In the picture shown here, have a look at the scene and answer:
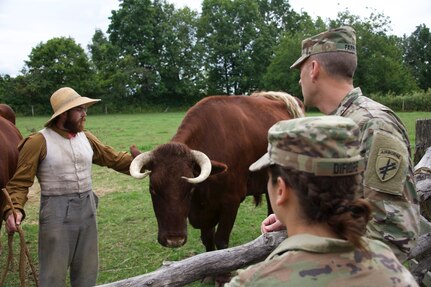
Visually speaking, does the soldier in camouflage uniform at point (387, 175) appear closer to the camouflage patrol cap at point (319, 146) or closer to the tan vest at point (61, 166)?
the camouflage patrol cap at point (319, 146)

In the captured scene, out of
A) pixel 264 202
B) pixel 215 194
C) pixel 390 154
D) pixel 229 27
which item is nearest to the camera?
pixel 390 154

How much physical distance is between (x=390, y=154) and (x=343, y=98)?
1.60 feet

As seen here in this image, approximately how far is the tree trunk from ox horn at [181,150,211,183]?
1.29 m

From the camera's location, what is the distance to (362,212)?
1.33 m

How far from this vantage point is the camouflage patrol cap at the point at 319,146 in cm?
132

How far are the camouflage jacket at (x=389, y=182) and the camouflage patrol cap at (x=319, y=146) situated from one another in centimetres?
69

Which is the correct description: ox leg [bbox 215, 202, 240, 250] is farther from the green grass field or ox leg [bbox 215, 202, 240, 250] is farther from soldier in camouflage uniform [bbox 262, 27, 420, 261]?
soldier in camouflage uniform [bbox 262, 27, 420, 261]

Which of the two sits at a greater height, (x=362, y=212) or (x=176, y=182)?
(x=362, y=212)

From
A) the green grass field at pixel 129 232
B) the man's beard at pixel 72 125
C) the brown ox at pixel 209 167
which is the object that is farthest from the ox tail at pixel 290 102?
the man's beard at pixel 72 125

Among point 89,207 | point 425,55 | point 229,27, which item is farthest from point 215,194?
point 425,55

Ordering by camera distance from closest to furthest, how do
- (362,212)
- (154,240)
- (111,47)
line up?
(362,212) < (154,240) < (111,47)

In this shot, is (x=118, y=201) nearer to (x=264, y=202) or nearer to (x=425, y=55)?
(x=264, y=202)

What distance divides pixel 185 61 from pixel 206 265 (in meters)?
50.0

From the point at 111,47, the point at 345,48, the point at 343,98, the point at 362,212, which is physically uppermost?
the point at 111,47
